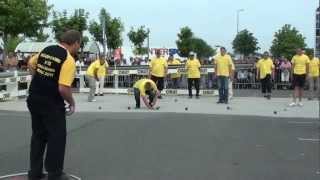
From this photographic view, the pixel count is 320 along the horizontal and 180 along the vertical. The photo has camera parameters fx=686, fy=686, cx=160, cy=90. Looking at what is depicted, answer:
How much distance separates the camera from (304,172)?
8367 millimetres

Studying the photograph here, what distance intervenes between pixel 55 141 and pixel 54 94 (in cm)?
49


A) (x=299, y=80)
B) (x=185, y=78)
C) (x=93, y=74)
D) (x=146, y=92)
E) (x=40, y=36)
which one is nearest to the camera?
(x=146, y=92)

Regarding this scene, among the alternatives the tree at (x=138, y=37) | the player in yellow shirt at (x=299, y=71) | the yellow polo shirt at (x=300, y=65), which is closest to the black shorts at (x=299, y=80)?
the player in yellow shirt at (x=299, y=71)

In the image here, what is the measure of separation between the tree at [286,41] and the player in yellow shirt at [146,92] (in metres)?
55.0

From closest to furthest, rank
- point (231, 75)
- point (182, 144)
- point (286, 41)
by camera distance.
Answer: point (182, 144), point (231, 75), point (286, 41)

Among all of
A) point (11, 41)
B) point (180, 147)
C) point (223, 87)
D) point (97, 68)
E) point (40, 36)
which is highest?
point (11, 41)

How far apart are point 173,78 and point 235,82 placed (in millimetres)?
2542

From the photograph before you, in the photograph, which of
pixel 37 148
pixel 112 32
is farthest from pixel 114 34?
pixel 37 148

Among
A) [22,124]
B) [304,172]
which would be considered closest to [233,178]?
[304,172]

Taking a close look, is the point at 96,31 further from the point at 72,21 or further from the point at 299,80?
the point at 299,80

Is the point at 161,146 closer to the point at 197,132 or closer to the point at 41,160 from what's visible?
the point at 197,132

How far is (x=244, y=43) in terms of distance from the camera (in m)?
78.2

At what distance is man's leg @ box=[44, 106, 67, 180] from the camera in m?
7.16

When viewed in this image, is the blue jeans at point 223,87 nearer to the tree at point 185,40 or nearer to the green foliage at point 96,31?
the green foliage at point 96,31
